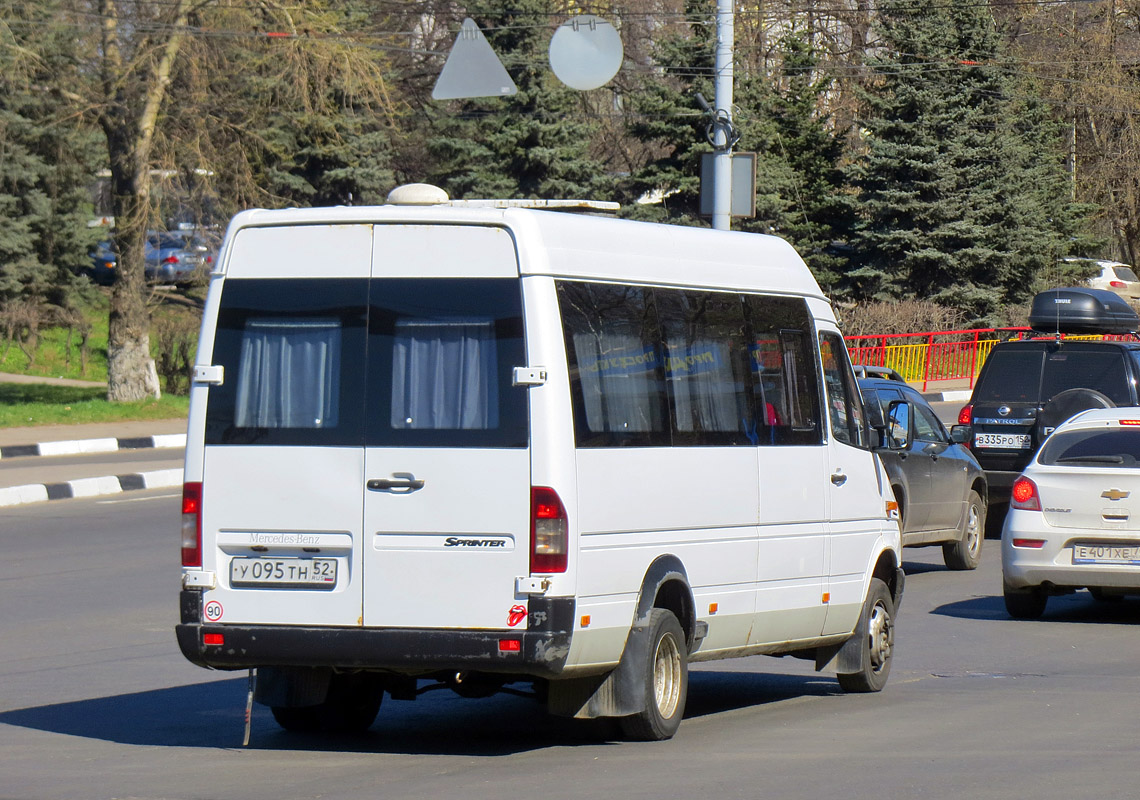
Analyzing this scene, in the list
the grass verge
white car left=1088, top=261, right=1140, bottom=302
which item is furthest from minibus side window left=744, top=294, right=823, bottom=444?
white car left=1088, top=261, right=1140, bottom=302

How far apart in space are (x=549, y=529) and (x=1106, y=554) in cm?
628

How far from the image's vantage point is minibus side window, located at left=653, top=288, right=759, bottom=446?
24.4 feet

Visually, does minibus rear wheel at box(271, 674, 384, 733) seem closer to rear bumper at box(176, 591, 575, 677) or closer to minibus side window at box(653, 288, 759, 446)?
rear bumper at box(176, 591, 575, 677)

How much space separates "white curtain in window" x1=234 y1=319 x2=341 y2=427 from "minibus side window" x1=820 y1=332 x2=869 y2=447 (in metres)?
2.91

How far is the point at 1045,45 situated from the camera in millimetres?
54281

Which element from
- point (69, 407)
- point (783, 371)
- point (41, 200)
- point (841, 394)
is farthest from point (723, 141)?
point (41, 200)

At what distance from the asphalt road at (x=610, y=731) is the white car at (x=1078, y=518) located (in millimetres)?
344

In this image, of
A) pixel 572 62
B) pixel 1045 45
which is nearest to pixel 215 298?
pixel 572 62

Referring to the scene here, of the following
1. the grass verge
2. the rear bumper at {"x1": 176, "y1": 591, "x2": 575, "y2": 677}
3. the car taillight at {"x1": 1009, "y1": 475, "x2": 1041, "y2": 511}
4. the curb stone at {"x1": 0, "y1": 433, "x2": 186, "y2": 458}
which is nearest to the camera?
the rear bumper at {"x1": 176, "y1": 591, "x2": 575, "y2": 677}

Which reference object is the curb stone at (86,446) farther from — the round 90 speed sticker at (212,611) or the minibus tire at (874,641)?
the round 90 speed sticker at (212,611)

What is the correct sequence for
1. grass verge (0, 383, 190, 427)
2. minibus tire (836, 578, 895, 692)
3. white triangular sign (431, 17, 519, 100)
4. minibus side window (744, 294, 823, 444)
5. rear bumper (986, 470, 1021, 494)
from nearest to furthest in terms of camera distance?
minibus side window (744, 294, 823, 444) < minibus tire (836, 578, 895, 692) < rear bumper (986, 470, 1021, 494) < white triangular sign (431, 17, 519, 100) < grass verge (0, 383, 190, 427)

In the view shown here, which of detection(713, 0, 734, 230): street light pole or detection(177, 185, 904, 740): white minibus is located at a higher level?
detection(713, 0, 734, 230): street light pole

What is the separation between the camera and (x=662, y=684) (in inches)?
284

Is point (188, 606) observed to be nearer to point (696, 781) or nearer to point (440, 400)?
point (440, 400)
